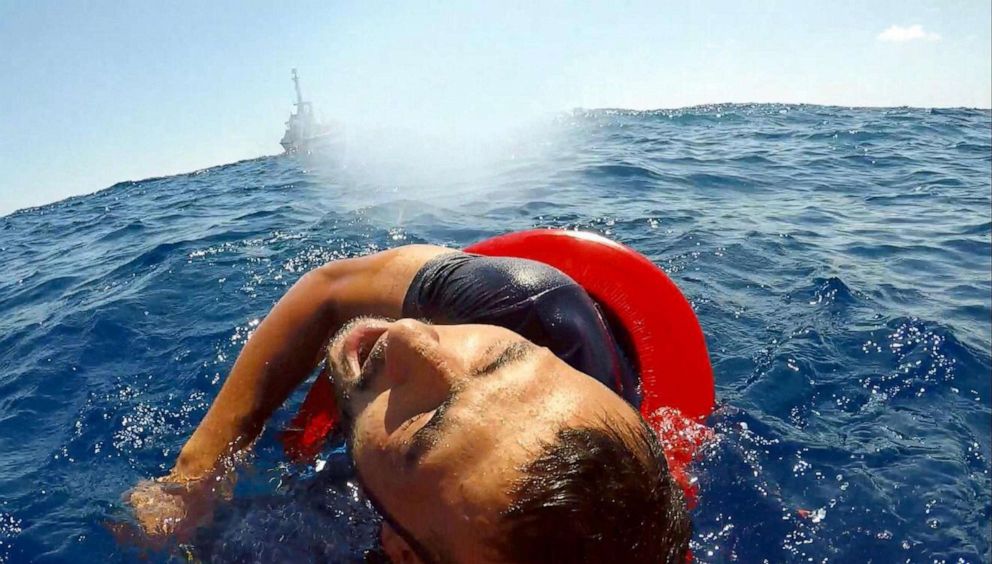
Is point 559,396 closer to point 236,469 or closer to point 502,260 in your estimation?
point 502,260

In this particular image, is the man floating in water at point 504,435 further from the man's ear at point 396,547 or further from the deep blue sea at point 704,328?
the deep blue sea at point 704,328

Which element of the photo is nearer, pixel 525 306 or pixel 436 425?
pixel 436 425

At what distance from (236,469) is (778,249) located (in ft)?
17.4

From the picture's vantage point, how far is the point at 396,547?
149cm

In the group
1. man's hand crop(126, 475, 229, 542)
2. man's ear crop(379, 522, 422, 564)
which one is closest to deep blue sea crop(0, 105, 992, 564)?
man's hand crop(126, 475, 229, 542)

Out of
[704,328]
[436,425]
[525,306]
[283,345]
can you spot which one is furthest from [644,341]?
[704,328]

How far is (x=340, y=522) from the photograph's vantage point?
7.31ft

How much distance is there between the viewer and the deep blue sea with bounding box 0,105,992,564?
8.19ft

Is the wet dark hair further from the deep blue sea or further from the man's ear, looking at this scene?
the deep blue sea

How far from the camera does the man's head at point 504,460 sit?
1.18 meters

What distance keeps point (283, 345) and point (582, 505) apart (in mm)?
1536

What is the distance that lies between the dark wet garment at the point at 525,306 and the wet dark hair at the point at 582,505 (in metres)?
0.67

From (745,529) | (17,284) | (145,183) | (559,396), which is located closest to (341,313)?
(559,396)

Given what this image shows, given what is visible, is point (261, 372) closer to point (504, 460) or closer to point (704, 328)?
point (504, 460)
